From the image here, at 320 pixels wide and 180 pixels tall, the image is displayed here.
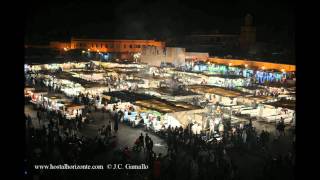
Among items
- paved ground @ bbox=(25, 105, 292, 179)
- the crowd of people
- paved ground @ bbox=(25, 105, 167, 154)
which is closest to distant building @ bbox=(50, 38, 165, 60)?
paved ground @ bbox=(25, 105, 167, 154)

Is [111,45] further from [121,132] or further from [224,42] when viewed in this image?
[121,132]

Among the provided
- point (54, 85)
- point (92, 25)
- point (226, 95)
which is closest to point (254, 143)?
point (226, 95)

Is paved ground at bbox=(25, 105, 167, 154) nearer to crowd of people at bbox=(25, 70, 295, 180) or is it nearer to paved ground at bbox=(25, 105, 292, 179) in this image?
paved ground at bbox=(25, 105, 292, 179)

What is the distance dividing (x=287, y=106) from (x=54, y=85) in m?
6.98

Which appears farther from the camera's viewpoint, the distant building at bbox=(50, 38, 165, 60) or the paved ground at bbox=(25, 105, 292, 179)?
the distant building at bbox=(50, 38, 165, 60)

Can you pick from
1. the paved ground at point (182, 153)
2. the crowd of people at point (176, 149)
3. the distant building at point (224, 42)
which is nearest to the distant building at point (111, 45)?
the distant building at point (224, 42)

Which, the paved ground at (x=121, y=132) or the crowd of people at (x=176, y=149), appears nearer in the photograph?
the crowd of people at (x=176, y=149)

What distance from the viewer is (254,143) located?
6.80 meters

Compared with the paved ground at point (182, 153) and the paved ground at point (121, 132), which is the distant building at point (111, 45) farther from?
the paved ground at point (182, 153)

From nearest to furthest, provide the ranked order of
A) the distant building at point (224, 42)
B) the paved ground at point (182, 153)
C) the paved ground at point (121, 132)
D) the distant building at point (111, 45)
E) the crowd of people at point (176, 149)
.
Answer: the crowd of people at point (176, 149)
the paved ground at point (182, 153)
the paved ground at point (121, 132)
the distant building at point (224, 42)
the distant building at point (111, 45)

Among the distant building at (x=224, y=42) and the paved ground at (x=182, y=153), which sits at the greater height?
the distant building at (x=224, y=42)

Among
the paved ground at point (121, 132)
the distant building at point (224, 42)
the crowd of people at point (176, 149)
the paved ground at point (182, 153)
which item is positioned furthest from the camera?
the distant building at point (224, 42)

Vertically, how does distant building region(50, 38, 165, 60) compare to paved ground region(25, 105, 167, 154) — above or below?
above

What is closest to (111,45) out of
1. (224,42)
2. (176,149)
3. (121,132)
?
(224,42)
